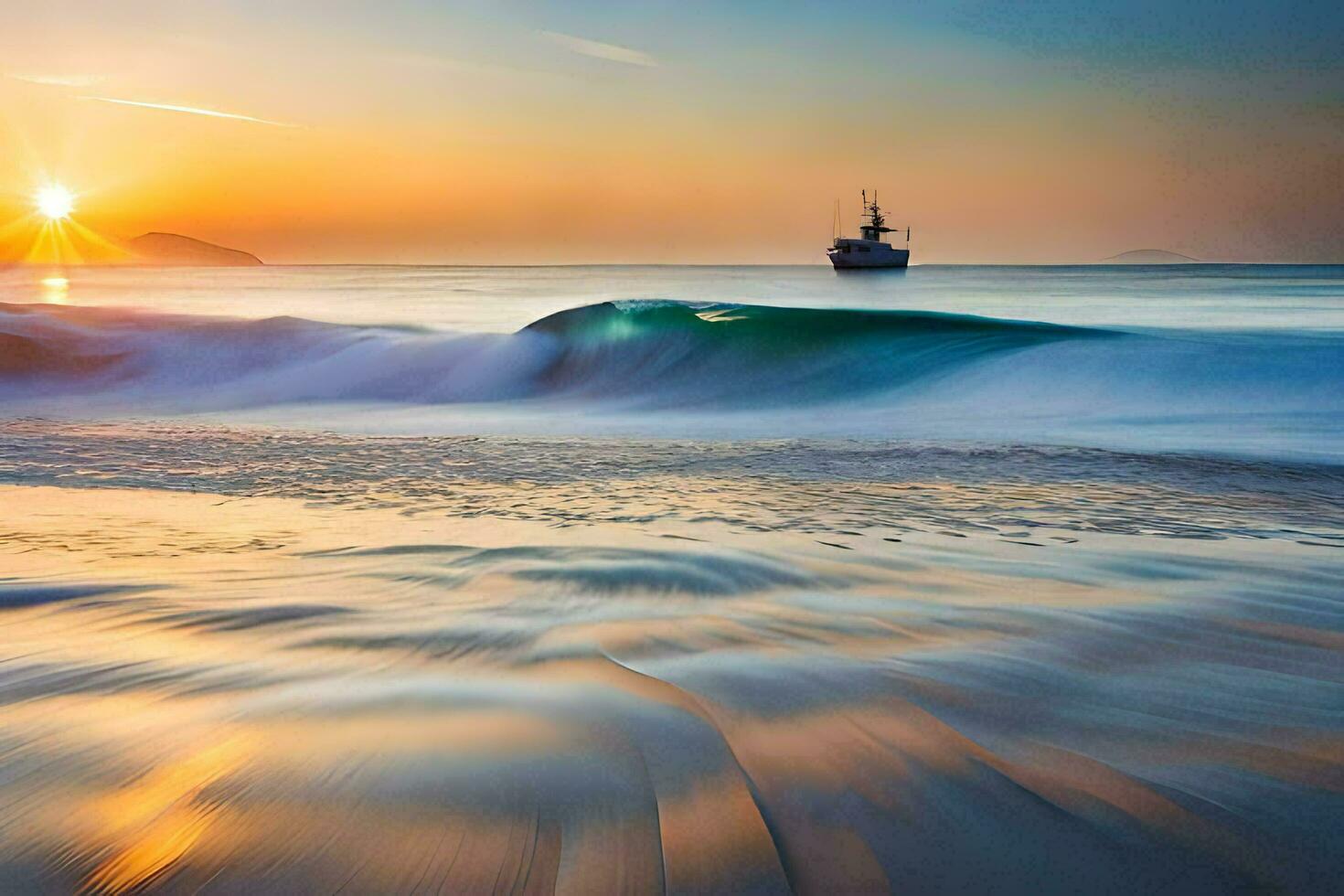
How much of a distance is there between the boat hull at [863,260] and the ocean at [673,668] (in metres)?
67.3

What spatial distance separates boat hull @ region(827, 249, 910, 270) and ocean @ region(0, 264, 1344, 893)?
221ft

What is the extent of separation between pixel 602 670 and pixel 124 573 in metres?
1.43

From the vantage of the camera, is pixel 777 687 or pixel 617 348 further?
pixel 617 348

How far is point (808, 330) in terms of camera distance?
36.4 ft

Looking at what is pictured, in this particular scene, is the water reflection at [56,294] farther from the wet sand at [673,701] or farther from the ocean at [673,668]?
the wet sand at [673,701]

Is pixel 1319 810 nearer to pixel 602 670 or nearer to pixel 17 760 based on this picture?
pixel 602 670

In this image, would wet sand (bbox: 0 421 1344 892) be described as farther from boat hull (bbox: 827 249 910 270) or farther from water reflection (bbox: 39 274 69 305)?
boat hull (bbox: 827 249 910 270)

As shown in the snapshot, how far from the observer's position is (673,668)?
1.74 m

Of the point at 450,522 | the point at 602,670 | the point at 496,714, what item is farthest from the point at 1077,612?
the point at 450,522

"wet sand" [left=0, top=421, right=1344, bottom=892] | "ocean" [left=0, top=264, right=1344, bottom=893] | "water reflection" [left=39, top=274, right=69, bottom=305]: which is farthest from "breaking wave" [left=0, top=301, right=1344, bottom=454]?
"water reflection" [left=39, top=274, right=69, bottom=305]

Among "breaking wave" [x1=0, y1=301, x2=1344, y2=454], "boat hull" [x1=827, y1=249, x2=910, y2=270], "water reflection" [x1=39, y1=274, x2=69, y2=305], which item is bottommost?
"breaking wave" [x1=0, y1=301, x2=1344, y2=454]

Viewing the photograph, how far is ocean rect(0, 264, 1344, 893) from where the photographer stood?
117 centimetres

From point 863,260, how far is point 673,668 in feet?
237

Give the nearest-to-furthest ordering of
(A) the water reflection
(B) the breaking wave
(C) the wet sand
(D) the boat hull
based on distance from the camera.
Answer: (C) the wet sand → (B) the breaking wave → (A) the water reflection → (D) the boat hull
